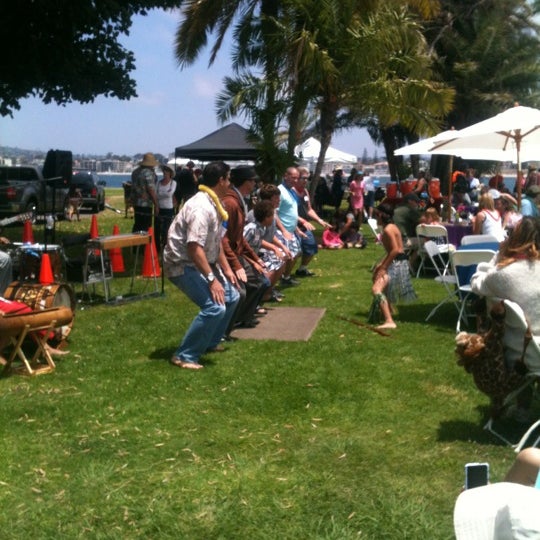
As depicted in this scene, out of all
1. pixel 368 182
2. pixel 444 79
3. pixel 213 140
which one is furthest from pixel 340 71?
pixel 444 79

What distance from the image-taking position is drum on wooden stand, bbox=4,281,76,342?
7.29 m

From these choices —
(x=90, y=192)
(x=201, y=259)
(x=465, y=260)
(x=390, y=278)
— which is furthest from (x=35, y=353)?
(x=90, y=192)

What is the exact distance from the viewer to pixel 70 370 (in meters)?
7.12

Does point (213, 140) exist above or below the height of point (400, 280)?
above

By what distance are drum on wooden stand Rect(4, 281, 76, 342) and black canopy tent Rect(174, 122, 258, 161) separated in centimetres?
1495

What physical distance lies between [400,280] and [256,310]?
1594 millimetres

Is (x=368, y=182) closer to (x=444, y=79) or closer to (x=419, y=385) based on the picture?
(x=444, y=79)

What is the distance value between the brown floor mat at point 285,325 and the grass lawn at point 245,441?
0.91 feet

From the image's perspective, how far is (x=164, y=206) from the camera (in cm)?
1478

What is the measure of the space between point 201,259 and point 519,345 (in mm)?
2619

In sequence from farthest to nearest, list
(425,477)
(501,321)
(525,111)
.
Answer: (525,111) < (501,321) < (425,477)

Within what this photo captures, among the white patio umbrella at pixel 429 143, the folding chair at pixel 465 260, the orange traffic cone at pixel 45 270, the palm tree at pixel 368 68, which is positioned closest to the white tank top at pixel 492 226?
the white patio umbrella at pixel 429 143

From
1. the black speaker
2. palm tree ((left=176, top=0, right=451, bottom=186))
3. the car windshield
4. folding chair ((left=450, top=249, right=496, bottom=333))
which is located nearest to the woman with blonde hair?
folding chair ((left=450, top=249, right=496, bottom=333))

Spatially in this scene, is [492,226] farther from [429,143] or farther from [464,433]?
[464,433]
